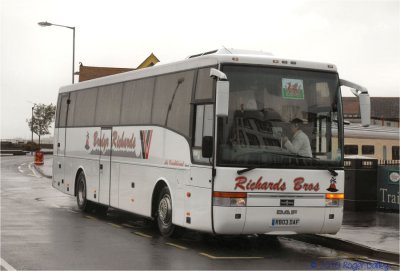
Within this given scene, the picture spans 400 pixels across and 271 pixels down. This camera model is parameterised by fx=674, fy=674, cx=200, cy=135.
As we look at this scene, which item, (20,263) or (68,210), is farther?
(68,210)

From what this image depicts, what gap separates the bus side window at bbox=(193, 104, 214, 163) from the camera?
11492 millimetres

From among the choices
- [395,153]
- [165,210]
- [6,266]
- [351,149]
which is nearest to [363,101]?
[165,210]

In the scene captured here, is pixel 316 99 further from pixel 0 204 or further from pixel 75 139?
pixel 0 204

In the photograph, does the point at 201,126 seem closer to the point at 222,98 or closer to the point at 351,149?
the point at 222,98

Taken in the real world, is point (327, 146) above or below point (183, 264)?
above

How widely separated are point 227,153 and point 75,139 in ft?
29.0

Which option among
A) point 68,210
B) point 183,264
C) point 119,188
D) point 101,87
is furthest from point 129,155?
point 183,264

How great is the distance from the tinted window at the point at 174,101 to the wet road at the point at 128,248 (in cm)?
224

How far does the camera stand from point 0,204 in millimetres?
19422

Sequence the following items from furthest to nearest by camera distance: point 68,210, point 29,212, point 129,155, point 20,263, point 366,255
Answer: point 68,210 < point 29,212 < point 129,155 < point 366,255 < point 20,263

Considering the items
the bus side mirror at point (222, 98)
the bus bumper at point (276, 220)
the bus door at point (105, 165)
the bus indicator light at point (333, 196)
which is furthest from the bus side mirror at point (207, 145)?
the bus door at point (105, 165)

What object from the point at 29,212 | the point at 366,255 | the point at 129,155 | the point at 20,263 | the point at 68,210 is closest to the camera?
the point at 20,263

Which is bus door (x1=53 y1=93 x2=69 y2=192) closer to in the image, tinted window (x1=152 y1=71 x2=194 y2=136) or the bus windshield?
tinted window (x1=152 y1=71 x2=194 y2=136)

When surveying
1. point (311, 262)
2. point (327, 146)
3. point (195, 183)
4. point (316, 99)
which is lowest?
point (311, 262)
